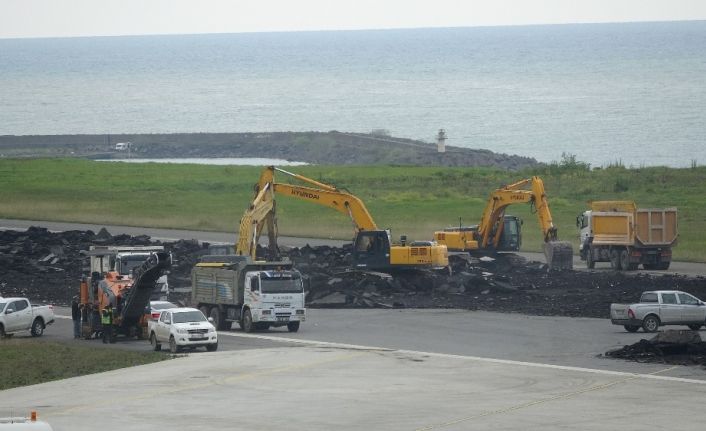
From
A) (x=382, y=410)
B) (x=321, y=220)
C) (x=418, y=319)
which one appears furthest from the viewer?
(x=321, y=220)

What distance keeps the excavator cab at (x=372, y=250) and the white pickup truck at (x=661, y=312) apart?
14.9m

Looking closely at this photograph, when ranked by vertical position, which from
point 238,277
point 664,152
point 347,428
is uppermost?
point 664,152

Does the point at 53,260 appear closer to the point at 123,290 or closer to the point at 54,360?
the point at 123,290

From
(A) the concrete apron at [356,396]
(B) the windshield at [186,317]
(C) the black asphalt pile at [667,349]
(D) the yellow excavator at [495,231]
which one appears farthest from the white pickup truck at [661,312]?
(D) the yellow excavator at [495,231]

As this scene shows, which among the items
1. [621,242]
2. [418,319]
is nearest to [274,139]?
[621,242]

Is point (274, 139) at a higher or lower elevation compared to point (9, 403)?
higher

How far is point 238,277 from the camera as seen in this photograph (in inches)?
2032

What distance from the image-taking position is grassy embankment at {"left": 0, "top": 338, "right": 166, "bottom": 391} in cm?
4144

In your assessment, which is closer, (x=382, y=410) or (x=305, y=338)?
(x=382, y=410)

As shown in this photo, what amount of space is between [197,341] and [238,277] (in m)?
6.22

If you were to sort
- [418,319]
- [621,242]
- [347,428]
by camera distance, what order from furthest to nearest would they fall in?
[621,242] → [418,319] → [347,428]

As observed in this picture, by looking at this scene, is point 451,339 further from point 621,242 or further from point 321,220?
point 321,220

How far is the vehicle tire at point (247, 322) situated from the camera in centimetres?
5103

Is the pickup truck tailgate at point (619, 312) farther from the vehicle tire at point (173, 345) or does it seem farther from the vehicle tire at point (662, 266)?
the vehicle tire at point (662, 266)
